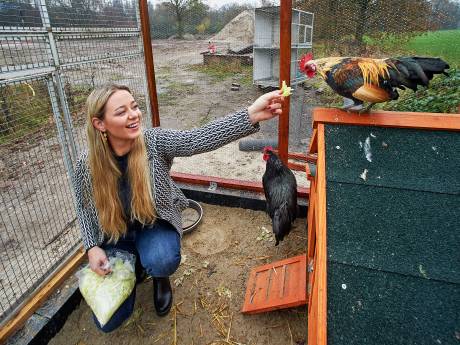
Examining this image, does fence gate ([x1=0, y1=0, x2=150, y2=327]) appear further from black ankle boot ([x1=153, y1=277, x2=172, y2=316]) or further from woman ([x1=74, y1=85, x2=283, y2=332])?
black ankle boot ([x1=153, y1=277, x2=172, y2=316])

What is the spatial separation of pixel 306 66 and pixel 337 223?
115 centimetres

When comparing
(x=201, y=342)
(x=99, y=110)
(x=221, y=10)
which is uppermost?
(x=221, y=10)

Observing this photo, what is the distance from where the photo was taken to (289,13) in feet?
7.23

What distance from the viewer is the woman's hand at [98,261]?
1726 millimetres

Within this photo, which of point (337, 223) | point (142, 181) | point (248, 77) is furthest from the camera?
point (248, 77)

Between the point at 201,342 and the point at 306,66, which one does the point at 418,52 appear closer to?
the point at 306,66

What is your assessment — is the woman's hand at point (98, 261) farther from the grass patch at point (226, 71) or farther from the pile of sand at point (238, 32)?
the grass patch at point (226, 71)

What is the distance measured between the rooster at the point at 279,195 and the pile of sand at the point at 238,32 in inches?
74.0

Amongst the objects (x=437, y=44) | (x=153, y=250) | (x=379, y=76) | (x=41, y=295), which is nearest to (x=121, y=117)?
(x=153, y=250)

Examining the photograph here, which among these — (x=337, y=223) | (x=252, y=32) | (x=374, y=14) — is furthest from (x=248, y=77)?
(x=337, y=223)

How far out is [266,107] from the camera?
1.55 meters

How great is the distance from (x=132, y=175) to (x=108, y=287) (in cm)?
62

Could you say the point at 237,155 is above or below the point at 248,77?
below

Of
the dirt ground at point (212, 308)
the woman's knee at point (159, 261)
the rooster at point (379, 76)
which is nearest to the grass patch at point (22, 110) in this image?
the woman's knee at point (159, 261)
